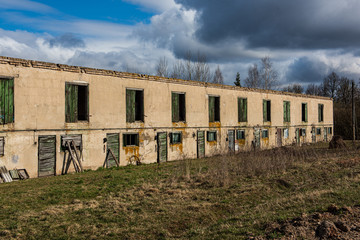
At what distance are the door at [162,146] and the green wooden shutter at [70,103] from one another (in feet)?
19.6

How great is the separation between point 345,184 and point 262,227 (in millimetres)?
5544

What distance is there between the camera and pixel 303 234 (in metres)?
5.62

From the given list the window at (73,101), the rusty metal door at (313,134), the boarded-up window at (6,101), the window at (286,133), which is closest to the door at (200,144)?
the window at (73,101)

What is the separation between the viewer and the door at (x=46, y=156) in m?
15.3

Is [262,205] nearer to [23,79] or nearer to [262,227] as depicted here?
[262,227]

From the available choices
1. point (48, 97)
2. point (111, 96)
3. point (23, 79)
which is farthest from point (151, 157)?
point (23, 79)

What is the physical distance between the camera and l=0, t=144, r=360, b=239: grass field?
6855 millimetres

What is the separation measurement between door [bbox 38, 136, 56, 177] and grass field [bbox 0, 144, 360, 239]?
1.24 metres

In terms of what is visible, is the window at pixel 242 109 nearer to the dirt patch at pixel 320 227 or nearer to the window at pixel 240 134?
the window at pixel 240 134

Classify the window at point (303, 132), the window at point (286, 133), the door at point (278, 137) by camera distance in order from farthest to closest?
the window at point (303, 132)
the window at point (286, 133)
the door at point (278, 137)

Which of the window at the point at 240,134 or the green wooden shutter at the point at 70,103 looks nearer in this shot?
the green wooden shutter at the point at 70,103

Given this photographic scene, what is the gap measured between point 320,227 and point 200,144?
17.7 m

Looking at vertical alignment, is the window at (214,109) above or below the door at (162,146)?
above

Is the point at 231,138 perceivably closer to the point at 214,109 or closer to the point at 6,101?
the point at 214,109
